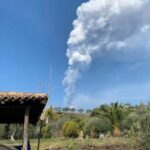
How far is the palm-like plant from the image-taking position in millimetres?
43312

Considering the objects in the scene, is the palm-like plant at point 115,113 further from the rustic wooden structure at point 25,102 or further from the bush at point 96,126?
the rustic wooden structure at point 25,102

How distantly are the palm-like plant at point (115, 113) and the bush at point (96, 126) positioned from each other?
68cm

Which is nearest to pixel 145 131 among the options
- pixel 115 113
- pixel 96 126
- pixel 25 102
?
pixel 25 102

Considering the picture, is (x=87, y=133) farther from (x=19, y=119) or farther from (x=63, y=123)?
(x=19, y=119)

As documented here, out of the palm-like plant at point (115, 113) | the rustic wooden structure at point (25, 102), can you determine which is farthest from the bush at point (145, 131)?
the palm-like plant at point (115, 113)

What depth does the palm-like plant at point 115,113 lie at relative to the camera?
142 ft

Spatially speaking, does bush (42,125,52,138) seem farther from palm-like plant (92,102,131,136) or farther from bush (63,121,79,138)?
palm-like plant (92,102,131,136)

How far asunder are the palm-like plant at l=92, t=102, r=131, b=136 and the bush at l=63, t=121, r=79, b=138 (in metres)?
2.81

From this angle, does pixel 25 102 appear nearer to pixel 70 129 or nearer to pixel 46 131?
pixel 70 129

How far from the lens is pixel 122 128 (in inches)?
1673

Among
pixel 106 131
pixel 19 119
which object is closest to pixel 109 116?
pixel 106 131

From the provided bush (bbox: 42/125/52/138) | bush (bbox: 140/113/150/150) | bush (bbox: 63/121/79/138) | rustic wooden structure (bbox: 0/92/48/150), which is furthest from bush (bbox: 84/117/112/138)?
rustic wooden structure (bbox: 0/92/48/150)

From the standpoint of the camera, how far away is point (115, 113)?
43.8m

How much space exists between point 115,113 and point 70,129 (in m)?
4.63
